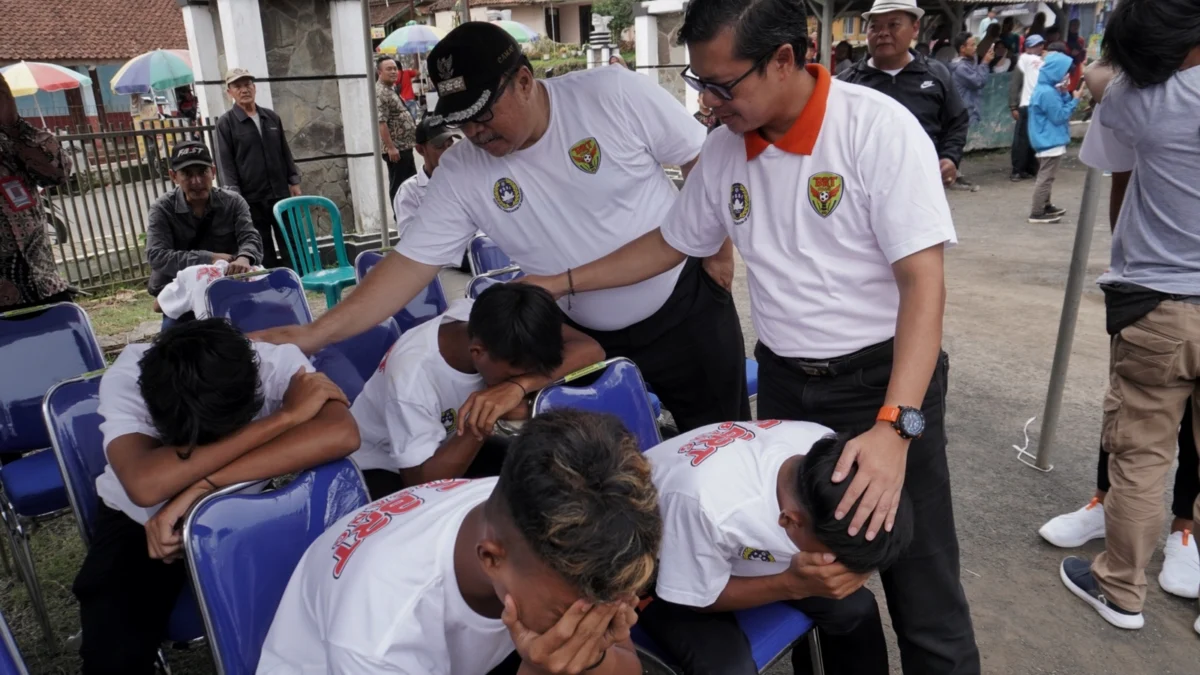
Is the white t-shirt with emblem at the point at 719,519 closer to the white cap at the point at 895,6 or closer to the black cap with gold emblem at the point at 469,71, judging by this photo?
the black cap with gold emblem at the point at 469,71

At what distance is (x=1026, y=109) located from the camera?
31.6 feet

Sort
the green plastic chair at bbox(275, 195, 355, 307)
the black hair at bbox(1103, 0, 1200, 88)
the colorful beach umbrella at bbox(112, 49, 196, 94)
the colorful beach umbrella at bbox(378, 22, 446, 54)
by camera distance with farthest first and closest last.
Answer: the colorful beach umbrella at bbox(378, 22, 446, 54) < the colorful beach umbrella at bbox(112, 49, 196, 94) < the green plastic chair at bbox(275, 195, 355, 307) < the black hair at bbox(1103, 0, 1200, 88)

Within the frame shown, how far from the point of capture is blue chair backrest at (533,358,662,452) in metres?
2.17

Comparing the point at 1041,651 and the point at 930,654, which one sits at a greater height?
the point at 930,654

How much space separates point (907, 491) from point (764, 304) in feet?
1.69

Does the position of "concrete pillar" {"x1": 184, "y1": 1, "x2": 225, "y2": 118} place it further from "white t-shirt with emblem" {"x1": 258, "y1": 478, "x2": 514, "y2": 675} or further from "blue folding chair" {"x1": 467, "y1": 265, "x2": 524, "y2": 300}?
"white t-shirt with emblem" {"x1": 258, "y1": 478, "x2": 514, "y2": 675}

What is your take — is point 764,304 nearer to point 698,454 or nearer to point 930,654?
point 698,454

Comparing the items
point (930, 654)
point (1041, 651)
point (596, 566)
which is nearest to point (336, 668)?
point (596, 566)

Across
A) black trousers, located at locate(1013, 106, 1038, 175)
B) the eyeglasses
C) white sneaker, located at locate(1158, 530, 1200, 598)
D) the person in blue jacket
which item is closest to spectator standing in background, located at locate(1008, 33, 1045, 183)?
black trousers, located at locate(1013, 106, 1038, 175)

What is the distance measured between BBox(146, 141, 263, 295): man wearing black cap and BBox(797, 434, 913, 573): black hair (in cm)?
362

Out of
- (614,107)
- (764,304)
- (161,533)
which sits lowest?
(161,533)

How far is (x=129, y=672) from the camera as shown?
6.31 feet

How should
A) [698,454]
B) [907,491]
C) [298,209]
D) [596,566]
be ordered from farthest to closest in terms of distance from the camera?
[298,209] < [907,491] < [698,454] < [596,566]

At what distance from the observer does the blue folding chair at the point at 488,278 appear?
10.9ft
